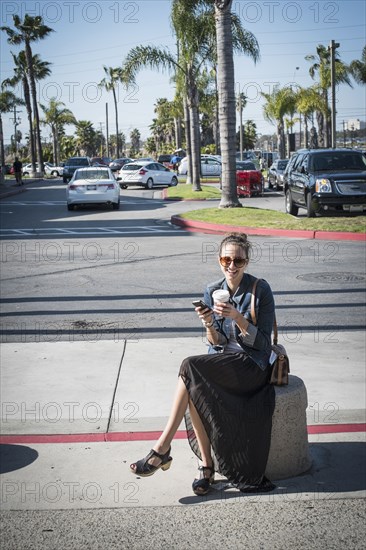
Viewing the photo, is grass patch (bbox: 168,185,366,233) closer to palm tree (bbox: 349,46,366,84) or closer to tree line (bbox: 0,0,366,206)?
tree line (bbox: 0,0,366,206)

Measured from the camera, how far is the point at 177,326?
359 inches

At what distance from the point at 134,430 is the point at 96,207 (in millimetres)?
25160

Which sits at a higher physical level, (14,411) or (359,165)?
(359,165)

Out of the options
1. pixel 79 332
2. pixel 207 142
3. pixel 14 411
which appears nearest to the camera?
pixel 14 411

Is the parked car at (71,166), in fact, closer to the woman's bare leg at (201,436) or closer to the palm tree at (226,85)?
the palm tree at (226,85)

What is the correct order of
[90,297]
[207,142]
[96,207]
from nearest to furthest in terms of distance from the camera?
[90,297]
[96,207]
[207,142]

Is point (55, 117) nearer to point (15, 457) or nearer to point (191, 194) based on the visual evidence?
point (191, 194)

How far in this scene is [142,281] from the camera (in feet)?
40.3

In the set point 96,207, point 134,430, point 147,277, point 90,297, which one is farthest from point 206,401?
point 96,207

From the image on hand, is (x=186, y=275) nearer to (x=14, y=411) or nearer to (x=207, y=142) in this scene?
(x=14, y=411)

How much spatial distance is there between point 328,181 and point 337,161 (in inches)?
63.3

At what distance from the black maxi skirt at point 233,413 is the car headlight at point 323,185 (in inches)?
608

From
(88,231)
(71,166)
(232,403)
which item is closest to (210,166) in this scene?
(71,166)

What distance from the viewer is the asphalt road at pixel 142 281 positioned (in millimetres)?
9148
